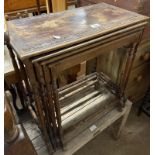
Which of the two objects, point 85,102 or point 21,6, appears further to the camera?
point 21,6

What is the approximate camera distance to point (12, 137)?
474mm

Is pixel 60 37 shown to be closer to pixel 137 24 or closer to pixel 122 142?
pixel 137 24

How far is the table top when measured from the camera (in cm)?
62

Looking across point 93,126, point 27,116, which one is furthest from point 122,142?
point 27,116

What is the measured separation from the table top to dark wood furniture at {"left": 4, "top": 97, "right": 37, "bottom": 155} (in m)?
0.21

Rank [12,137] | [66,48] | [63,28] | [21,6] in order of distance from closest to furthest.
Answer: [12,137] < [66,48] < [63,28] < [21,6]

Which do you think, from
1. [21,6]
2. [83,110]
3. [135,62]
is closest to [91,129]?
[83,110]

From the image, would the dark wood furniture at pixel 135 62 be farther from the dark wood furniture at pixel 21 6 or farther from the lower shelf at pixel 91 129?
the dark wood furniture at pixel 21 6

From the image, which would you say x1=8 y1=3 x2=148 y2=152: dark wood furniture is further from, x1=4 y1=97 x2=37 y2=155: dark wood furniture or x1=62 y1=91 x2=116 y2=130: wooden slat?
x1=4 y1=97 x2=37 y2=155: dark wood furniture

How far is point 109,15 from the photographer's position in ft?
2.93

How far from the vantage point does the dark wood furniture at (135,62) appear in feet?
3.32

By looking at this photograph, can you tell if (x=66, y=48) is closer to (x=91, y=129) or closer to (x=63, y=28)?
(x=63, y=28)

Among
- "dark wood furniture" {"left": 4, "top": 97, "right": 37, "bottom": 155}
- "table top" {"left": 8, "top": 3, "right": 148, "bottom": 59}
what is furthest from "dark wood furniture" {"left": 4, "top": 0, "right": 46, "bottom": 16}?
"dark wood furniture" {"left": 4, "top": 97, "right": 37, "bottom": 155}

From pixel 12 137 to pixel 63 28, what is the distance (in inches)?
19.6
